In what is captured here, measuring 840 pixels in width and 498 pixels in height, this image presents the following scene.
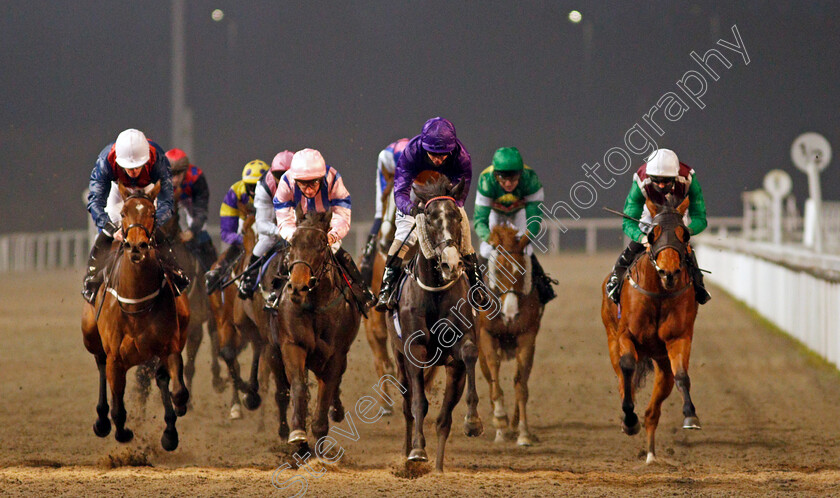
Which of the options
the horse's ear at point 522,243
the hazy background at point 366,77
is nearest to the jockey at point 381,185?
the horse's ear at point 522,243

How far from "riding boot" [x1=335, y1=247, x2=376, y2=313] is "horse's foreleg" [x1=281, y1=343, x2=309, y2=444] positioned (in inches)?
23.8

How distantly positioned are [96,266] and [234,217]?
206cm

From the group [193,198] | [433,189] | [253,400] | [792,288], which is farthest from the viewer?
[792,288]

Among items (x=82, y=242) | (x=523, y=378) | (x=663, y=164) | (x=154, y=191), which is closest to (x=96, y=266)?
(x=154, y=191)

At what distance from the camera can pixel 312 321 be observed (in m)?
6.14

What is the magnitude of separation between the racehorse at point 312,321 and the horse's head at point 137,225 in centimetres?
81

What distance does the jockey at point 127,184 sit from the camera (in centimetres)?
639

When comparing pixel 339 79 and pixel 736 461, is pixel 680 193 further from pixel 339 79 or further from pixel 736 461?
pixel 339 79

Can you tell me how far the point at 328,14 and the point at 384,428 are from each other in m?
22.9

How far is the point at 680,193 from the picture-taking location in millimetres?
6508

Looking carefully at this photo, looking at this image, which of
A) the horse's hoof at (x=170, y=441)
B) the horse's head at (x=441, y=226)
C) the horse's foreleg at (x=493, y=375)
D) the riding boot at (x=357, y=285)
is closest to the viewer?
the horse's head at (x=441, y=226)

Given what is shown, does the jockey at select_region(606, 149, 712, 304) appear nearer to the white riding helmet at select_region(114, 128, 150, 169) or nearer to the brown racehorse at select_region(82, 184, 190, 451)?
the brown racehorse at select_region(82, 184, 190, 451)

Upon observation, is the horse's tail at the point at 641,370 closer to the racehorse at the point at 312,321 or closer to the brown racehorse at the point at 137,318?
the racehorse at the point at 312,321

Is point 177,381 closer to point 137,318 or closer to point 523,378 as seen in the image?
point 137,318
